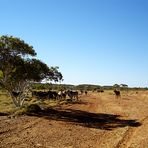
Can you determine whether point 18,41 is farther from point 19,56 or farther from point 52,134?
point 52,134

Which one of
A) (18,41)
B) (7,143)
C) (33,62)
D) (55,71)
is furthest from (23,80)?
(7,143)

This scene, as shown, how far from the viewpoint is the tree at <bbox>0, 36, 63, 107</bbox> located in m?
31.6

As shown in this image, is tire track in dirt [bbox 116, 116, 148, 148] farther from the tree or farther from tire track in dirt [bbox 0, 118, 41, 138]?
the tree

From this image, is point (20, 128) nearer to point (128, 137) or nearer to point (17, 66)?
point (128, 137)

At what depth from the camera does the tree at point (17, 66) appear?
31641mm

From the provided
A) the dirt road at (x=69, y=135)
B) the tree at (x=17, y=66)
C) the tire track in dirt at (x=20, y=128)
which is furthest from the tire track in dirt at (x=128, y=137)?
the tree at (x=17, y=66)

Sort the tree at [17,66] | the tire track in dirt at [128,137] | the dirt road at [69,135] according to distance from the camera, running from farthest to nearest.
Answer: the tree at [17,66]
the dirt road at [69,135]
the tire track in dirt at [128,137]

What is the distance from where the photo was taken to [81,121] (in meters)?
25.1

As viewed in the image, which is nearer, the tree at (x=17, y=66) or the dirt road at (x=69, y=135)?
the dirt road at (x=69, y=135)

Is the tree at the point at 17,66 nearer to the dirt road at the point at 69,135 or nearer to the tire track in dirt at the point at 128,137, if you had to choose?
the dirt road at the point at 69,135

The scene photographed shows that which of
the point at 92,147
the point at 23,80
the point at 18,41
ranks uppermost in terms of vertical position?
the point at 18,41

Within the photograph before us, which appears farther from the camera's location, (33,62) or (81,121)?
(33,62)

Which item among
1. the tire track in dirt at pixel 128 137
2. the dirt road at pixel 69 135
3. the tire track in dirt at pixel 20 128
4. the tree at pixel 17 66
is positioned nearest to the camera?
the tire track in dirt at pixel 128 137

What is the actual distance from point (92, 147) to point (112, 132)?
4.61 m
